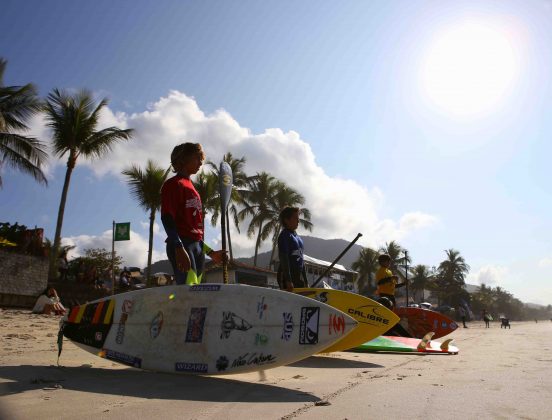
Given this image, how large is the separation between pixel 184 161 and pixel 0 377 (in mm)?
2086

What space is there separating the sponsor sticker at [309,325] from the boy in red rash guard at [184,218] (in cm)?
99

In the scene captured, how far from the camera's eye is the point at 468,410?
6.31 feet

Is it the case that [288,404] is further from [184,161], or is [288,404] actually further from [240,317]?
[184,161]

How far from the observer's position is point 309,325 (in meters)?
2.79

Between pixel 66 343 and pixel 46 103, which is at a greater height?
pixel 46 103

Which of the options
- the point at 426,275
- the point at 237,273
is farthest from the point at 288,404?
the point at 426,275

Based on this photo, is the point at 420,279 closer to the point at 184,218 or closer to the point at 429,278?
the point at 429,278

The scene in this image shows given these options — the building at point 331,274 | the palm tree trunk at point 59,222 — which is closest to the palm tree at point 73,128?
the palm tree trunk at point 59,222

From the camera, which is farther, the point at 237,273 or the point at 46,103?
the point at 237,273

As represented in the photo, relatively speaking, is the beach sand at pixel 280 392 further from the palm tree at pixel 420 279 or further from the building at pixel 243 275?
the palm tree at pixel 420 279

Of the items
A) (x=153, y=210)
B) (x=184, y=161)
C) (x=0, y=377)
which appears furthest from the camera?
(x=153, y=210)

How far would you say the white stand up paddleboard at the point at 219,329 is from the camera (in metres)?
2.75

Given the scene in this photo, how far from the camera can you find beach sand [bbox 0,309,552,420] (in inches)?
73.0

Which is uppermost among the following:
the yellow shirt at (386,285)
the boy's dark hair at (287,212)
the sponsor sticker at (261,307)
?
the boy's dark hair at (287,212)
